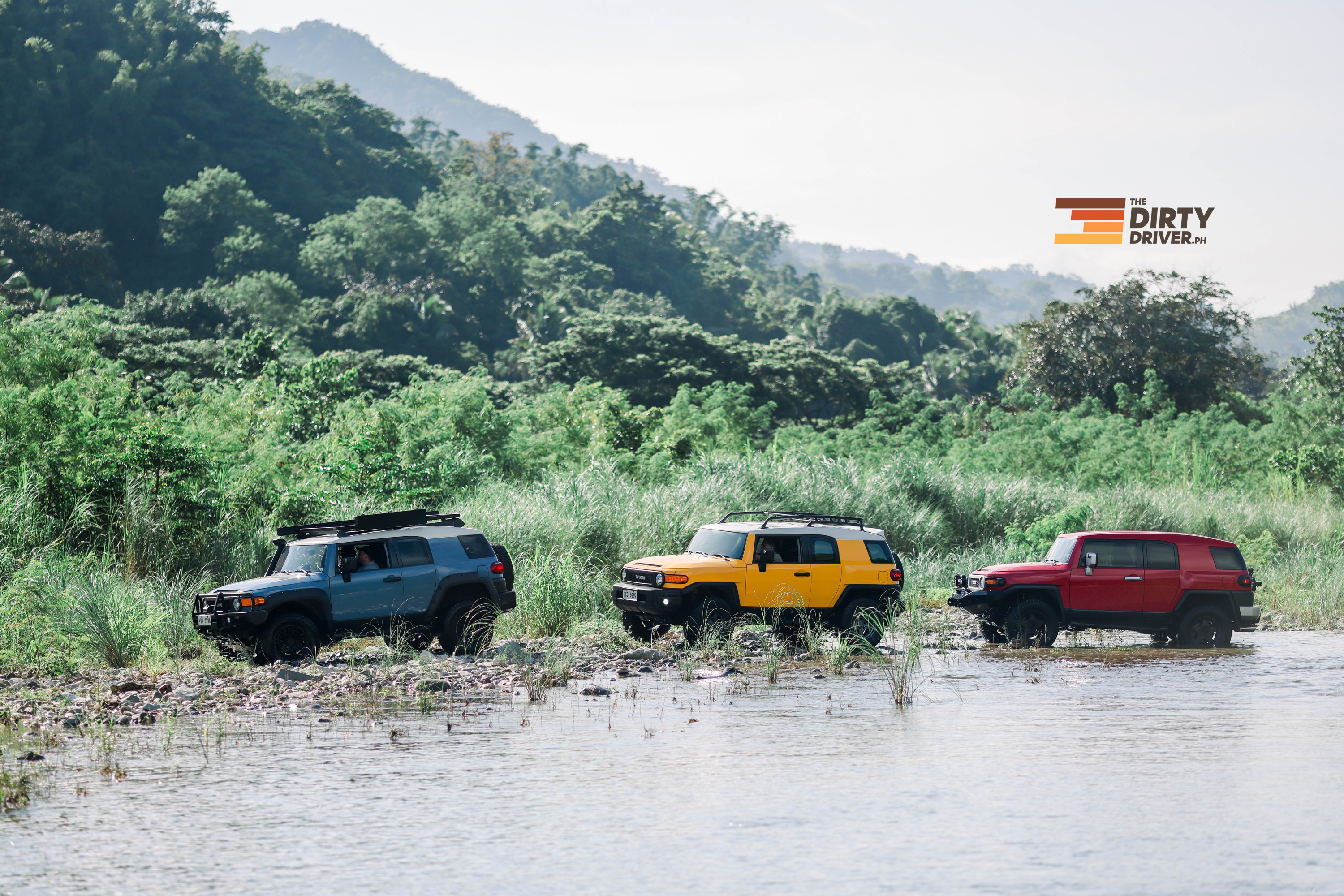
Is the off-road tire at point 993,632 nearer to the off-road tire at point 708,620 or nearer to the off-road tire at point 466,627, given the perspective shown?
the off-road tire at point 708,620

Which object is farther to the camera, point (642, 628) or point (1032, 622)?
point (1032, 622)

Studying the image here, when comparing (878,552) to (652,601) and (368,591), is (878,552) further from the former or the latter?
(368,591)

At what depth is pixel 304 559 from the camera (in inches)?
621

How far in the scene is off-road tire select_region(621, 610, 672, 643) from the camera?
17781mm

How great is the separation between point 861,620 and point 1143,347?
38810 millimetres

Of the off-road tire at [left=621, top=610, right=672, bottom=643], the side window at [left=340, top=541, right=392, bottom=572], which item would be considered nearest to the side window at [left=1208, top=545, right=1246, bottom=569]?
the off-road tire at [left=621, top=610, right=672, bottom=643]

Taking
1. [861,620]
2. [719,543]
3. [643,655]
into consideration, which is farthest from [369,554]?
[861,620]

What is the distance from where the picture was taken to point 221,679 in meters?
14.5

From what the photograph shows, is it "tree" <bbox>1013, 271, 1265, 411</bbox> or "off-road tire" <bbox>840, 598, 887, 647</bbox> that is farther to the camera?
"tree" <bbox>1013, 271, 1265, 411</bbox>

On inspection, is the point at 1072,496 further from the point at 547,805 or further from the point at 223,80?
the point at 223,80

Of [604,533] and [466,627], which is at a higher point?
[604,533]

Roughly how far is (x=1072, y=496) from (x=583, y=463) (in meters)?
12.9

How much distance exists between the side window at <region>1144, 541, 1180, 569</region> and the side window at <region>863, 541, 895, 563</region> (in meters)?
3.79

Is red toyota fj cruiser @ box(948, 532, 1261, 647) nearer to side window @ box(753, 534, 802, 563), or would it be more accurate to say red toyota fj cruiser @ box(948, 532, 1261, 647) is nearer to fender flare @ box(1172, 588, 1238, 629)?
fender flare @ box(1172, 588, 1238, 629)
